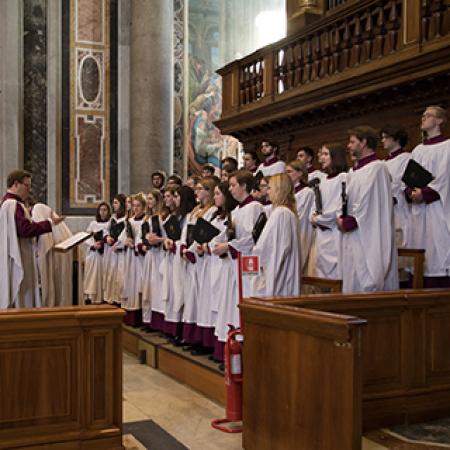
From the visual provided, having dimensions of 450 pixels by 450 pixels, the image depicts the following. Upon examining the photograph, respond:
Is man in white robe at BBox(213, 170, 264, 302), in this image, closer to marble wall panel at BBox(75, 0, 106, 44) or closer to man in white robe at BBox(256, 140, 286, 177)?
man in white robe at BBox(256, 140, 286, 177)

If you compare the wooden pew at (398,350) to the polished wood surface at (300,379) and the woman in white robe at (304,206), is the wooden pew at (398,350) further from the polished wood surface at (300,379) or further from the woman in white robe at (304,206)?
the woman in white robe at (304,206)

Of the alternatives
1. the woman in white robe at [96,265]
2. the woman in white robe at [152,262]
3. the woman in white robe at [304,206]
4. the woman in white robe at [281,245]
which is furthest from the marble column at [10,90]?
the woman in white robe at [281,245]

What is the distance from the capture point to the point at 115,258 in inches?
429

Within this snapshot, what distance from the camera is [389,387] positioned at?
525 cm

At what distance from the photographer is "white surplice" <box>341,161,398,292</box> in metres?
6.01

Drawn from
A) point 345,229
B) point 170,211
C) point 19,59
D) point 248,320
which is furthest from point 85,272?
point 248,320

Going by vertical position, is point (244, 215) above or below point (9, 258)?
above

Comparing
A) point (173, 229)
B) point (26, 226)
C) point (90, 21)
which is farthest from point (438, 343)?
point (90, 21)

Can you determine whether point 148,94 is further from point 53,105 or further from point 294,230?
point 294,230

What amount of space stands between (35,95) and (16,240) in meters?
7.49

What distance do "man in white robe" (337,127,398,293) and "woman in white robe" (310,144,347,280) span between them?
13.6 inches

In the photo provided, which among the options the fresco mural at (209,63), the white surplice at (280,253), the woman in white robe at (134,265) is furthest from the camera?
the fresco mural at (209,63)

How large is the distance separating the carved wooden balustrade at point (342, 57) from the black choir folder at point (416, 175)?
156cm

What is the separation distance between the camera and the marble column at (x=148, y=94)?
1443 cm
